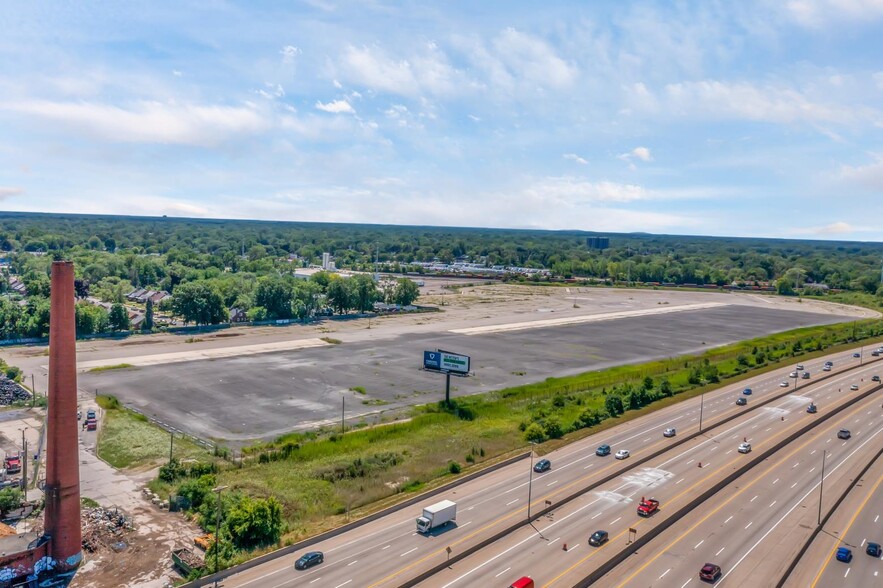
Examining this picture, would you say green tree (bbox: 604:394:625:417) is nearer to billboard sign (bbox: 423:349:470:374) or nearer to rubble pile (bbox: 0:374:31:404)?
billboard sign (bbox: 423:349:470:374)

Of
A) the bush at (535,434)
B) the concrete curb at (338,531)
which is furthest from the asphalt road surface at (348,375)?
the concrete curb at (338,531)

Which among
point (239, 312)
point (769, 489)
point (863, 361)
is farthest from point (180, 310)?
point (863, 361)

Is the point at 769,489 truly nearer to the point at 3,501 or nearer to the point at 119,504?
the point at 119,504

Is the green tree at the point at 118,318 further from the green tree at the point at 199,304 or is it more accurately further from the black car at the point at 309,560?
the black car at the point at 309,560

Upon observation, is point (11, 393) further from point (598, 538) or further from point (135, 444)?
point (598, 538)

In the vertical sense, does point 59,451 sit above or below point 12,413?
above

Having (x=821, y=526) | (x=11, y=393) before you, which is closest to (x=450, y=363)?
(x=821, y=526)

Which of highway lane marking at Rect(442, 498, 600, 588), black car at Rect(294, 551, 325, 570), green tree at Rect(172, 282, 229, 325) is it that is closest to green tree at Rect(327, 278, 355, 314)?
green tree at Rect(172, 282, 229, 325)
